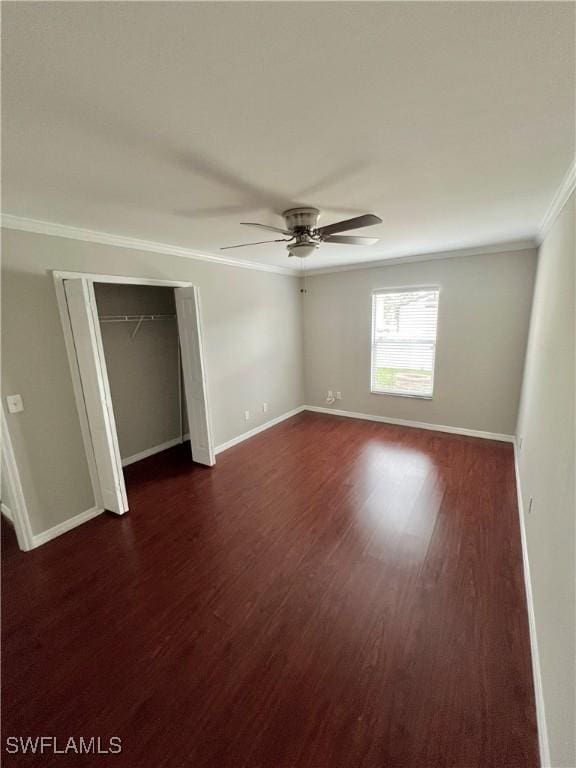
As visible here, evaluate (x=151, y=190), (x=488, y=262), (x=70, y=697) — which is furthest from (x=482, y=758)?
(x=488, y=262)

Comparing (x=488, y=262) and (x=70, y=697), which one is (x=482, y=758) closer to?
(x=70, y=697)

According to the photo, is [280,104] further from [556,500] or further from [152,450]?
[152,450]

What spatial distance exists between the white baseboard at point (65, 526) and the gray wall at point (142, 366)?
3.47ft

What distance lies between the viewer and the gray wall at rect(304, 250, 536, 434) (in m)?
3.75

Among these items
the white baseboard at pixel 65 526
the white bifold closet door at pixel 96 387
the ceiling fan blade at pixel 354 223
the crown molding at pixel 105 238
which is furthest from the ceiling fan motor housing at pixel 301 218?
the white baseboard at pixel 65 526

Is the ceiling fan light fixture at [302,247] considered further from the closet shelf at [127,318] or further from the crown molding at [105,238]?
the closet shelf at [127,318]

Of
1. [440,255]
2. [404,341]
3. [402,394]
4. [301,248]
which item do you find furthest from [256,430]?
[440,255]

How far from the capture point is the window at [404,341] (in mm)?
4332

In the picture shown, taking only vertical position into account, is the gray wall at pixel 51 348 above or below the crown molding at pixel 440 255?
below

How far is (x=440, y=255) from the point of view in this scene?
404 cm

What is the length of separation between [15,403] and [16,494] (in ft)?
2.29

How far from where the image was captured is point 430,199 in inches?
85.6

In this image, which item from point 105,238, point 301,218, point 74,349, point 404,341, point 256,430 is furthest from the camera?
point 256,430

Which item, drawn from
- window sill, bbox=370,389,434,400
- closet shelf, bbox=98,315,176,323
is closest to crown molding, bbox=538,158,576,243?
window sill, bbox=370,389,434,400
